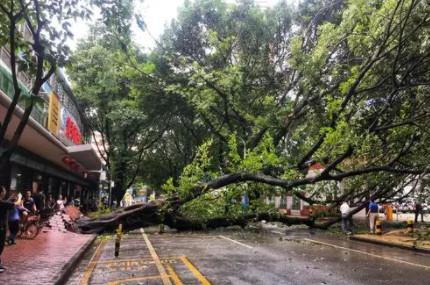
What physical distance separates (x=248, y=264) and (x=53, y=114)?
12950mm

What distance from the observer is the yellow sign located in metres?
19.1

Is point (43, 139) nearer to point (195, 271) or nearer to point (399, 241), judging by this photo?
point (195, 271)

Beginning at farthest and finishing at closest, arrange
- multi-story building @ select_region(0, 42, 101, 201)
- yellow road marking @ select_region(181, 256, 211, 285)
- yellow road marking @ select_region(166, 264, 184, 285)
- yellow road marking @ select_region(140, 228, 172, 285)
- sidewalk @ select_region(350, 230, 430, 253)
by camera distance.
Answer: sidewalk @ select_region(350, 230, 430, 253) → multi-story building @ select_region(0, 42, 101, 201) → yellow road marking @ select_region(140, 228, 172, 285) → yellow road marking @ select_region(181, 256, 211, 285) → yellow road marking @ select_region(166, 264, 184, 285)

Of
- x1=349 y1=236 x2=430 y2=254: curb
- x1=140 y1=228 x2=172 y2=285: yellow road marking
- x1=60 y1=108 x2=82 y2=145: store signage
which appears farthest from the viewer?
x1=60 y1=108 x2=82 y2=145: store signage

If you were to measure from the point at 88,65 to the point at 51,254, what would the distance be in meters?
19.9

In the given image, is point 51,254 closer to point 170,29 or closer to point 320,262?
point 320,262

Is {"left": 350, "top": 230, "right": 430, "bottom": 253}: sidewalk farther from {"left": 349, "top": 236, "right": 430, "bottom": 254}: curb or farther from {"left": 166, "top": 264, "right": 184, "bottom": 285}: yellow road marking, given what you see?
{"left": 166, "top": 264, "right": 184, "bottom": 285}: yellow road marking

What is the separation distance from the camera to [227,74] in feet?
79.5

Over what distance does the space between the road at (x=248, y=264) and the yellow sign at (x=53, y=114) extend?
649 cm

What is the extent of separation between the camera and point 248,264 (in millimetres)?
10883

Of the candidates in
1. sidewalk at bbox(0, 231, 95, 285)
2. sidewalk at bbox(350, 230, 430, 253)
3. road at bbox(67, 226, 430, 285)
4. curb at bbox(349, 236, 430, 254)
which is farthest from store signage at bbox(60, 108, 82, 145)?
sidewalk at bbox(350, 230, 430, 253)

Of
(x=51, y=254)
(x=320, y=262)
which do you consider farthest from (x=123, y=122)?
(x=320, y=262)

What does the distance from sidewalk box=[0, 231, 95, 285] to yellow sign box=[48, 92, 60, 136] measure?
5624 mm

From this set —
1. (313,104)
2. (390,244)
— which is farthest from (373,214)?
(313,104)
